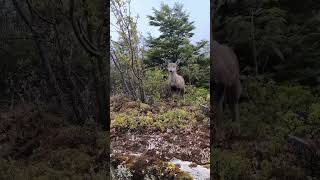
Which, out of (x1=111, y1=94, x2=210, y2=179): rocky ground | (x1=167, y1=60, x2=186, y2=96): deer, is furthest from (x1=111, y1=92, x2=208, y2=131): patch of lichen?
(x1=167, y1=60, x2=186, y2=96): deer

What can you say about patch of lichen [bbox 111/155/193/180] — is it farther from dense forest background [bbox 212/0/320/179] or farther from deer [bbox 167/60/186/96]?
deer [bbox 167/60/186/96]

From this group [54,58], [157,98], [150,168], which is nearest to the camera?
[150,168]

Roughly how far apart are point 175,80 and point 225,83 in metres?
0.52

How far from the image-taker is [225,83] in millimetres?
5426

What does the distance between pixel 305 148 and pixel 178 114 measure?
4.34ft

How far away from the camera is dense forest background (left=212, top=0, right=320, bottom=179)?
17.2ft

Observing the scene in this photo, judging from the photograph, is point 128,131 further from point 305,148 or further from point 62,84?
point 305,148

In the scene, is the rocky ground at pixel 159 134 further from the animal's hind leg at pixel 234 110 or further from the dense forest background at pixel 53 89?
the animal's hind leg at pixel 234 110

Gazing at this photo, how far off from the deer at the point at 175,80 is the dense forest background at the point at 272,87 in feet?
1.79

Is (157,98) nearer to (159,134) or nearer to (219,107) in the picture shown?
(159,134)

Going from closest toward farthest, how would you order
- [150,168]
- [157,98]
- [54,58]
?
[150,168] < [157,98] < [54,58]

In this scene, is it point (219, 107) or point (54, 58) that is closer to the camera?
point (219, 107)

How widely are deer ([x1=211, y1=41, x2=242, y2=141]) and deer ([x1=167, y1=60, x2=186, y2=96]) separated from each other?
0.33 metres

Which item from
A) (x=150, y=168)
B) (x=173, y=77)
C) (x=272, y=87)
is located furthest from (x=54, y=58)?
(x=272, y=87)
